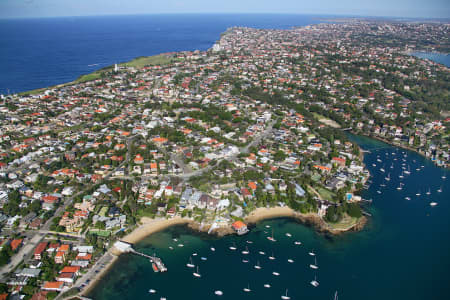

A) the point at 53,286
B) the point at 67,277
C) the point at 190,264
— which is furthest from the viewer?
the point at 190,264

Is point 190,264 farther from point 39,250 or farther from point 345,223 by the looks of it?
point 345,223

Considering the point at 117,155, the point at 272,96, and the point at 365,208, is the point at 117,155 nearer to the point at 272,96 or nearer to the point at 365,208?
the point at 365,208

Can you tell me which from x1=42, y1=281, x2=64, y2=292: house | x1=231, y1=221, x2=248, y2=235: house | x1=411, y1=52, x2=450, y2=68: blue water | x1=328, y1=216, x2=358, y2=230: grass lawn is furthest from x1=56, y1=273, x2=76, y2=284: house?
x1=411, y1=52, x2=450, y2=68: blue water

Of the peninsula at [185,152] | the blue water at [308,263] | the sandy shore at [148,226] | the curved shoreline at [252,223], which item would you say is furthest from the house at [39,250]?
the sandy shore at [148,226]

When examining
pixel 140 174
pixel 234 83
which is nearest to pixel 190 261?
pixel 140 174

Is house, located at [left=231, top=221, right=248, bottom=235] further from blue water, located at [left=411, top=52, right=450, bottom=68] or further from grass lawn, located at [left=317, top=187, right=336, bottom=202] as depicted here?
blue water, located at [left=411, top=52, right=450, bottom=68]

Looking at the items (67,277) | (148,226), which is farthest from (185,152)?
(67,277)
